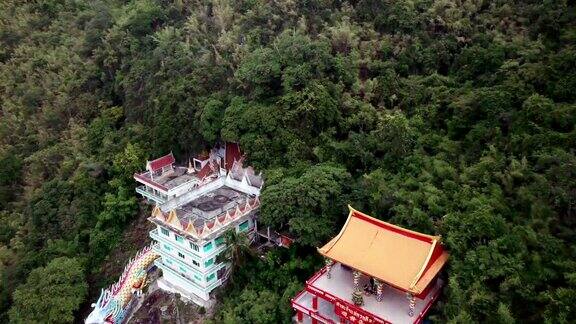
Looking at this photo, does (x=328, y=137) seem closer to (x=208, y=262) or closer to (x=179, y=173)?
(x=208, y=262)

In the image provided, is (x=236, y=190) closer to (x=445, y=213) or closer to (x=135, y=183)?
(x=135, y=183)

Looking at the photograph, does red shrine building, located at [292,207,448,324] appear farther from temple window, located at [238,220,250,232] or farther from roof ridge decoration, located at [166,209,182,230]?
roof ridge decoration, located at [166,209,182,230]

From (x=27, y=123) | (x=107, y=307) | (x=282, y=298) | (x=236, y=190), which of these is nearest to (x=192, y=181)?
(x=236, y=190)

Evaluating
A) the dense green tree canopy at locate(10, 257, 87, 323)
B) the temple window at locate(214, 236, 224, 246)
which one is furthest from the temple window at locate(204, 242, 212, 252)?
the dense green tree canopy at locate(10, 257, 87, 323)

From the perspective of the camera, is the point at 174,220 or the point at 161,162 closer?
the point at 174,220

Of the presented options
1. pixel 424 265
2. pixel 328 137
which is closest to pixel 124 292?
pixel 328 137

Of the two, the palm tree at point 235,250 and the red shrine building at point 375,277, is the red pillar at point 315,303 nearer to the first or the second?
the red shrine building at point 375,277

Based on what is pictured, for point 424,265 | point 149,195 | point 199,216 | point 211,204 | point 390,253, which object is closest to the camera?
point 424,265
